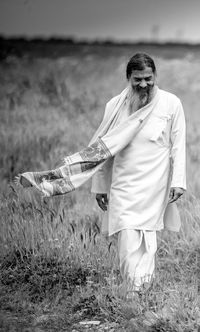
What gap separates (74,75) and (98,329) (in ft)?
30.6

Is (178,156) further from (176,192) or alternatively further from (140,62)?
(140,62)

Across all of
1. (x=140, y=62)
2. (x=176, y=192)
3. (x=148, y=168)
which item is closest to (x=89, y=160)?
(x=148, y=168)

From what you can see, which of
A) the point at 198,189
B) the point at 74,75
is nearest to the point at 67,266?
the point at 198,189

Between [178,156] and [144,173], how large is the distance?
268mm

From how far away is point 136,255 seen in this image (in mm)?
4914

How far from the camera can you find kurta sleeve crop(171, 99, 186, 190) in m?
4.83

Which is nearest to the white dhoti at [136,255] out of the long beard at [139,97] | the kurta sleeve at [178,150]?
the kurta sleeve at [178,150]

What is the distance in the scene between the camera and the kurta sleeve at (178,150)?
15.9ft

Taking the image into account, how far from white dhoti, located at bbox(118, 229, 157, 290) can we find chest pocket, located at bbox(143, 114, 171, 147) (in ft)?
2.11

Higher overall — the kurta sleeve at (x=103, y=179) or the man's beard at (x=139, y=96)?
the man's beard at (x=139, y=96)

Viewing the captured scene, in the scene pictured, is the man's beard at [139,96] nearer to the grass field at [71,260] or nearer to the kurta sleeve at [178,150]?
the kurta sleeve at [178,150]

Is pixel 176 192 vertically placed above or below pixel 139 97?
below

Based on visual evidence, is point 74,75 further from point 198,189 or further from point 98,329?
point 98,329

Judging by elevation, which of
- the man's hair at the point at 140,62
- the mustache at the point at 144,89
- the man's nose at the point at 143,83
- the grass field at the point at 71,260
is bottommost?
the grass field at the point at 71,260
